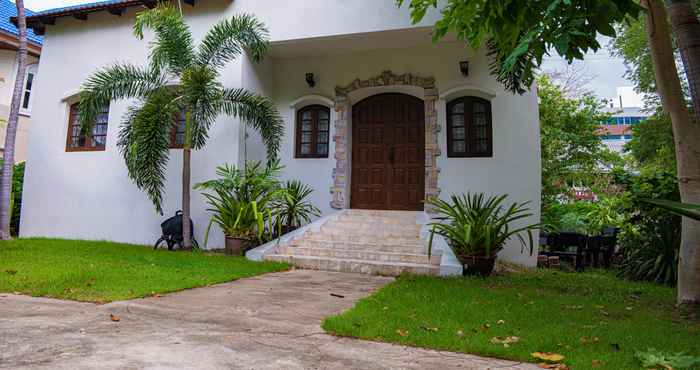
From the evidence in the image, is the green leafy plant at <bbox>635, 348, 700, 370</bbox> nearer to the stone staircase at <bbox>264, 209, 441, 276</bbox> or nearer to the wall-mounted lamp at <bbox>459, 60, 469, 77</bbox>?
the stone staircase at <bbox>264, 209, 441, 276</bbox>

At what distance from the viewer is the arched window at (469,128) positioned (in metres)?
8.56

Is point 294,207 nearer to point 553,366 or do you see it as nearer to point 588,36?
point 588,36

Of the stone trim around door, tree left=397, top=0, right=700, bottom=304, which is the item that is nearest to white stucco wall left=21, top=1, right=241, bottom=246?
the stone trim around door

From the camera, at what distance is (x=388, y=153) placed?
30.8 feet

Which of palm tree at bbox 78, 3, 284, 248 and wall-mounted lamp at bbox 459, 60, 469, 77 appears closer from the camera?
palm tree at bbox 78, 3, 284, 248

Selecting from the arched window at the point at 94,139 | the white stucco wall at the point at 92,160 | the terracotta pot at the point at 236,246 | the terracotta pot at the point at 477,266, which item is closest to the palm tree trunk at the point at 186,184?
the white stucco wall at the point at 92,160

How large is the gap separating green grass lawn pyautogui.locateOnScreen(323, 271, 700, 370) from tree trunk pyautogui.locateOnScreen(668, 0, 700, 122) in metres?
2.11

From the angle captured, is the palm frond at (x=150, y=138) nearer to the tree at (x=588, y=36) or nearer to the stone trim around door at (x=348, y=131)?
the stone trim around door at (x=348, y=131)

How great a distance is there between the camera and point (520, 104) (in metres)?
8.22

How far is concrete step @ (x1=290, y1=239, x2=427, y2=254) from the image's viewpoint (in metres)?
6.92

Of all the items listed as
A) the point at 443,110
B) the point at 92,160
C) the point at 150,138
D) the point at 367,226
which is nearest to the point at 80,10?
the point at 92,160

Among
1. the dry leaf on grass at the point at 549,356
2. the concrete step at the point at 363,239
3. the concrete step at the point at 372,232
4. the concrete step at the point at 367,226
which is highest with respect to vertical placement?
the concrete step at the point at 367,226

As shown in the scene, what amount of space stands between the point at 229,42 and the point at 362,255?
4.57 meters

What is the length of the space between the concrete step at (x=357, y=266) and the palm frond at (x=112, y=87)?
12.9 ft
